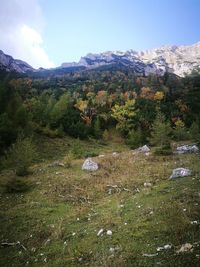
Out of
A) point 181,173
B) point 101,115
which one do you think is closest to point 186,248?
point 181,173

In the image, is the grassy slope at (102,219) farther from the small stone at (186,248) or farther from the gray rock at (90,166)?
the gray rock at (90,166)

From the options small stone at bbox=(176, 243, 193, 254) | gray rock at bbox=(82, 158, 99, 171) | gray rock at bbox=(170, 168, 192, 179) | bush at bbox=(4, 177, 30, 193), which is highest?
small stone at bbox=(176, 243, 193, 254)

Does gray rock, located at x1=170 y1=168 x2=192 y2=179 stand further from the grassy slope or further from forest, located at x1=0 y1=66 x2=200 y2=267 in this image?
the grassy slope

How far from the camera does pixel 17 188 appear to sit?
23.0 m

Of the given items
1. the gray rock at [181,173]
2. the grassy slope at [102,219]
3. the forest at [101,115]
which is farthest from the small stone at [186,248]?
the forest at [101,115]

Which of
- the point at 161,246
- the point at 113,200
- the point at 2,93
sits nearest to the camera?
the point at 161,246

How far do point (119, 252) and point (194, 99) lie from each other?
113 m

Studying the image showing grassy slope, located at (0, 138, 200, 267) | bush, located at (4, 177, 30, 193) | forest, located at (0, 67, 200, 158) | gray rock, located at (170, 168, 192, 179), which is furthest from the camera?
forest, located at (0, 67, 200, 158)

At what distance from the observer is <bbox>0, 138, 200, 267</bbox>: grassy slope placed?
11414 millimetres

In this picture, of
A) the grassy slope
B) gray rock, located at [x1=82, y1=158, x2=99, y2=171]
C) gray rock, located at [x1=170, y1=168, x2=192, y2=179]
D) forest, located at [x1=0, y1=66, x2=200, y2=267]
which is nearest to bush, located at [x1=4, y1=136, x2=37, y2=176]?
forest, located at [x1=0, y1=66, x2=200, y2=267]

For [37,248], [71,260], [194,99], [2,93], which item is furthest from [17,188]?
[194,99]

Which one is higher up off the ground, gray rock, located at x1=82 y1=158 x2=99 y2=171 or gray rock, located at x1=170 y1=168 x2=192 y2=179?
gray rock, located at x1=170 y1=168 x2=192 y2=179

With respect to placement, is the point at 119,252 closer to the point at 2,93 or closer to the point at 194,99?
the point at 2,93

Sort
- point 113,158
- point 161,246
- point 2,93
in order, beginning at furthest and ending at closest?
1. point 2,93
2. point 113,158
3. point 161,246
